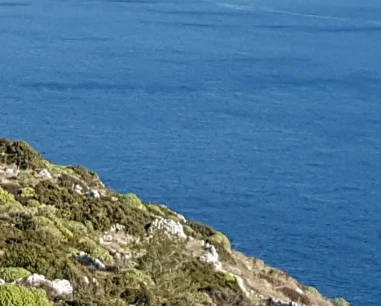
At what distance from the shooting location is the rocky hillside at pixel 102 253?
12.2 metres

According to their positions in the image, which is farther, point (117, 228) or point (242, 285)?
point (117, 228)

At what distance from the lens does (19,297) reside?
10.1 meters

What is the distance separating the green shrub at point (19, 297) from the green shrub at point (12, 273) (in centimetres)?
140

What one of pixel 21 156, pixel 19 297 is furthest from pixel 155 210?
pixel 19 297

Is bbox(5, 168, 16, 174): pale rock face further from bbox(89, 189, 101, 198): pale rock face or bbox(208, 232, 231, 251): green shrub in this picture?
bbox(208, 232, 231, 251): green shrub

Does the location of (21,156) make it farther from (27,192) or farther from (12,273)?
(12,273)

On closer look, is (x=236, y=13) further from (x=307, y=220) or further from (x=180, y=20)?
(x=307, y=220)

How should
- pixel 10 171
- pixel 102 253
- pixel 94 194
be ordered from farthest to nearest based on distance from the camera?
pixel 10 171 < pixel 94 194 < pixel 102 253

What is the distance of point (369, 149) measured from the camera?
5206 centimetres

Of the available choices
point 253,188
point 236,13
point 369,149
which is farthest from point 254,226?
point 236,13

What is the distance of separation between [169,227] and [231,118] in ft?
130

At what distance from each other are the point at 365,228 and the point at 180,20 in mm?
60457

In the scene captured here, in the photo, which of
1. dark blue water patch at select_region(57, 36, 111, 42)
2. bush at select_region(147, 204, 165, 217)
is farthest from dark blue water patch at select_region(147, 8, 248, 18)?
bush at select_region(147, 204, 165, 217)

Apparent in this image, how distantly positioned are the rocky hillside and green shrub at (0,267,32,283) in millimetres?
14
